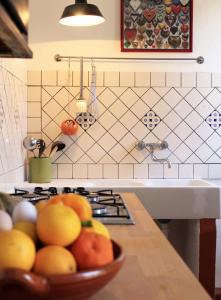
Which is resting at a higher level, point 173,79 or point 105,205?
point 173,79

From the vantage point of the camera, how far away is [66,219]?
0.72 m

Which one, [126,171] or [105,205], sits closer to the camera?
[105,205]

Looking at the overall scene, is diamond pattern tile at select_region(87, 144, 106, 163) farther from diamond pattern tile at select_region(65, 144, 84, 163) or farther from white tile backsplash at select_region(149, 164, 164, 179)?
white tile backsplash at select_region(149, 164, 164, 179)

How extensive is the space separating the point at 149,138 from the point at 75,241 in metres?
2.22

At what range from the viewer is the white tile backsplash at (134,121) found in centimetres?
286

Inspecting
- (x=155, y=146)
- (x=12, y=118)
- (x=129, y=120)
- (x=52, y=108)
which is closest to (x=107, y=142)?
(x=129, y=120)

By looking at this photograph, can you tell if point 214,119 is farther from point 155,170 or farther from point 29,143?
point 29,143

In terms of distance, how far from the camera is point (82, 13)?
219 centimetres

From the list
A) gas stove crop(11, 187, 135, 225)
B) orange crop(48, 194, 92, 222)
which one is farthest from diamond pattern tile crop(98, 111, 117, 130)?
orange crop(48, 194, 92, 222)

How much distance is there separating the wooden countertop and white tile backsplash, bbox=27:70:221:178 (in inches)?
63.1

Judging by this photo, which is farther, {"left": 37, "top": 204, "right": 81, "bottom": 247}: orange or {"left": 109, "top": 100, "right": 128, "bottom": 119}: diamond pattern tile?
{"left": 109, "top": 100, "right": 128, "bottom": 119}: diamond pattern tile

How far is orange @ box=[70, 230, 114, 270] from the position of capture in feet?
2.24

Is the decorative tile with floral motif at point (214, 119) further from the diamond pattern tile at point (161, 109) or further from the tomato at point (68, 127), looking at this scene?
the tomato at point (68, 127)

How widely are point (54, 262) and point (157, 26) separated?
246 cm
